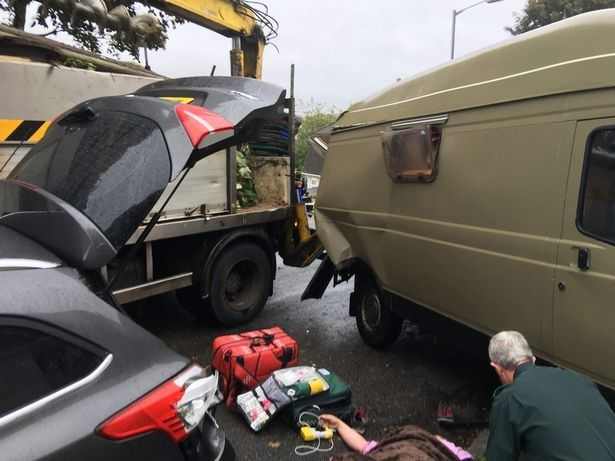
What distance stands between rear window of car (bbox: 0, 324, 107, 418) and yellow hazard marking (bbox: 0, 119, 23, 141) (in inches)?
111

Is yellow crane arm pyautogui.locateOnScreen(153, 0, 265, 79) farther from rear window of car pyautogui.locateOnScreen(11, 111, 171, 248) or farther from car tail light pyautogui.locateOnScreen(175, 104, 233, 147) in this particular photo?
car tail light pyautogui.locateOnScreen(175, 104, 233, 147)

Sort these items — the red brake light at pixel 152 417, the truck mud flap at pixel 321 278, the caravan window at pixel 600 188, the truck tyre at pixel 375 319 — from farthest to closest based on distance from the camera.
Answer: the truck mud flap at pixel 321 278
the truck tyre at pixel 375 319
the caravan window at pixel 600 188
the red brake light at pixel 152 417

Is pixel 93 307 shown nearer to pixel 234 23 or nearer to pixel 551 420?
pixel 551 420

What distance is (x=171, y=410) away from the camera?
5.46 ft

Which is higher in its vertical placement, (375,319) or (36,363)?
(36,363)

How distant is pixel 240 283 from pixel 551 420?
393 cm

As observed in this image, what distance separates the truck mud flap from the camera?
5.21 m

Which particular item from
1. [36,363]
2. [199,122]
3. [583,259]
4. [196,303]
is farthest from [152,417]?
[196,303]

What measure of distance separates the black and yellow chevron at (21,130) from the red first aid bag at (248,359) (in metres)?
2.17

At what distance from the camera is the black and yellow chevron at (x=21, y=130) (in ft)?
12.1

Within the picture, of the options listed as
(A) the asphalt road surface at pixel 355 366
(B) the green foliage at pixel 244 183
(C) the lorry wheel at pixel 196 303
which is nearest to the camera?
(A) the asphalt road surface at pixel 355 366

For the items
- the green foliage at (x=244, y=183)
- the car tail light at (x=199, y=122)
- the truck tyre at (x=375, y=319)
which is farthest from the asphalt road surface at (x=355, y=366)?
the car tail light at (x=199, y=122)

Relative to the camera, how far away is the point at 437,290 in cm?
374

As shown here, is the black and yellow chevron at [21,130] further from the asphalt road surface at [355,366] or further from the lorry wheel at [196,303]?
A: the asphalt road surface at [355,366]
